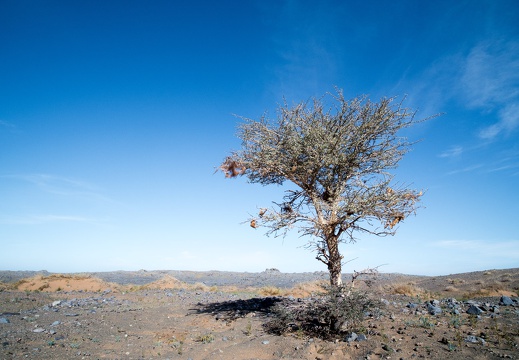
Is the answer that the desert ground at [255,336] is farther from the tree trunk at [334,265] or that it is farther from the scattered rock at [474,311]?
the tree trunk at [334,265]

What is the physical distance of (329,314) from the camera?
768 cm

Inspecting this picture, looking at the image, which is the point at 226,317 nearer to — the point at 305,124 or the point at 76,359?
the point at 76,359

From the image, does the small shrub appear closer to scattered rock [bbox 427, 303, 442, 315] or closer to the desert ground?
the desert ground

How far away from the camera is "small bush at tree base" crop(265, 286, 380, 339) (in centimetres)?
736

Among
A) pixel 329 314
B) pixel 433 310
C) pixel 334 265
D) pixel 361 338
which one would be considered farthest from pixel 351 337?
pixel 433 310

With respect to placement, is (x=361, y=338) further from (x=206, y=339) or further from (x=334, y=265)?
(x=206, y=339)

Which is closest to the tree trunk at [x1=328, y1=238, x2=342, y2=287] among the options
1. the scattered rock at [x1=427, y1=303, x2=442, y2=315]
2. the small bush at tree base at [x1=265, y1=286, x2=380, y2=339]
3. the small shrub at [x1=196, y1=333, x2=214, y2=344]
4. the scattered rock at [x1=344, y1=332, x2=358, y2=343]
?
the small bush at tree base at [x1=265, y1=286, x2=380, y2=339]

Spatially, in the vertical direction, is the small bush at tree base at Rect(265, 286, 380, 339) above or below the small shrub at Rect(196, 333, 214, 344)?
above

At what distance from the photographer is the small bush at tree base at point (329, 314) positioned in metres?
7.36

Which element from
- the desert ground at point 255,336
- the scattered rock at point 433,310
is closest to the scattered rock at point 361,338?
the desert ground at point 255,336

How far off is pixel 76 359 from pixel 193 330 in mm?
3678

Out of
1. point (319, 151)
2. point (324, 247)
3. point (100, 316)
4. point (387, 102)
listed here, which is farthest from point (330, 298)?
point (100, 316)

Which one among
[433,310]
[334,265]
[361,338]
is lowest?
[361,338]

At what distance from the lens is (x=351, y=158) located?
30.1 feet
